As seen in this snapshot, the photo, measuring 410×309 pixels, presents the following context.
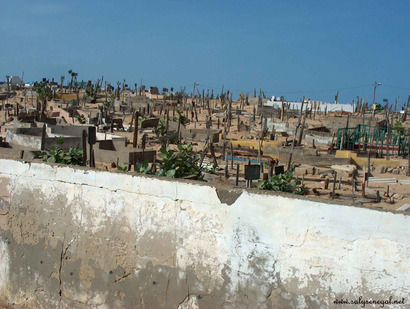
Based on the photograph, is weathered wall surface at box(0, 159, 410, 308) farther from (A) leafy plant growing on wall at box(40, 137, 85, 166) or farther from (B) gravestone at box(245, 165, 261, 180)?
(A) leafy plant growing on wall at box(40, 137, 85, 166)

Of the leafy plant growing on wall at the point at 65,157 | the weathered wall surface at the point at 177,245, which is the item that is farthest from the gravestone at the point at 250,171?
the leafy plant growing on wall at the point at 65,157

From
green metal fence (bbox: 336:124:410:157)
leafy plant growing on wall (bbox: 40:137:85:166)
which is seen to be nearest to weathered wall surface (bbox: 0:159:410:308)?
leafy plant growing on wall (bbox: 40:137:85:166)

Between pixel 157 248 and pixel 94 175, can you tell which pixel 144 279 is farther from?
pixel 94 175

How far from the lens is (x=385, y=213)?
3.30 meters

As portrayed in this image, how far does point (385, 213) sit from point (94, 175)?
2.45 m

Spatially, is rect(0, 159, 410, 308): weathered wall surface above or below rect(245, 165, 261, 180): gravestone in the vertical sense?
below

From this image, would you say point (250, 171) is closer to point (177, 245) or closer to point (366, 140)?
point (177, 245)

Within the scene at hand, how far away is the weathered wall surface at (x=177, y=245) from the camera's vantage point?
11.2 feet

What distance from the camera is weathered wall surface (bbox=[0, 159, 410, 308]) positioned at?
3414mm

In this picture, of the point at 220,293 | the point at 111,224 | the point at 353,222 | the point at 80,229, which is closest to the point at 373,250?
the point at 353,222

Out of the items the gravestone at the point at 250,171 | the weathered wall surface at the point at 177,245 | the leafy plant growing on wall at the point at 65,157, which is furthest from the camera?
the leafy plant growing on wall at the point at 65,157

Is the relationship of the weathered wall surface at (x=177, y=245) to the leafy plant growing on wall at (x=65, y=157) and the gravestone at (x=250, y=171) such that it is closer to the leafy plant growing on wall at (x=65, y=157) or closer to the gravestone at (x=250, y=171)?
the gravestone at (x=250, y=171)

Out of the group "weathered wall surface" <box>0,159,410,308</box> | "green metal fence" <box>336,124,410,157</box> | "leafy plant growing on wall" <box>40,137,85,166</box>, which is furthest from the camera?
"green metal fence" <box>336,124,410,157</box>

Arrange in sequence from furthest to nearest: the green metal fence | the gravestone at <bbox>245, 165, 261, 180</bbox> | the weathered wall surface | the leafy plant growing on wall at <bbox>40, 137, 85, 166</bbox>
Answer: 1. the green metal fence
2. the leafy plant growing on wall at <bbox>40, 137, 85, 166</bbox>
3. the gravestone at <bbox>245, 165, 261, 180</bbox>
4. the weathered wall surface
